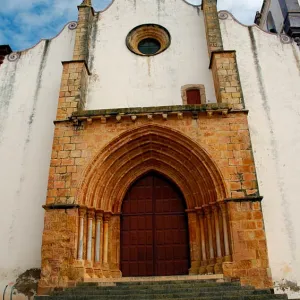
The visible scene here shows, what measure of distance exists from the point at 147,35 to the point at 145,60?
1219mm

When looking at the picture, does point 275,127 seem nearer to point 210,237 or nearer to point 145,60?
point 210,237

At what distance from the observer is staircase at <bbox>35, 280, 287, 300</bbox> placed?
19.8 ft

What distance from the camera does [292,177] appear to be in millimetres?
8578

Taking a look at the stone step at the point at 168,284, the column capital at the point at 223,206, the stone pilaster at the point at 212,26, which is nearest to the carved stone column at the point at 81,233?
the stone step at the point at 168,284

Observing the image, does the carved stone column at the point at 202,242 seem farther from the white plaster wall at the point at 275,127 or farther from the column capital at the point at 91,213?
the column capital at the point at 91,213

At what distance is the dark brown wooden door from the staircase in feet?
5.38

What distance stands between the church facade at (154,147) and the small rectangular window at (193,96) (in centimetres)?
4

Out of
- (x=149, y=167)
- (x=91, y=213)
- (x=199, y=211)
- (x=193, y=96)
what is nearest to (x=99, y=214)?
(x=91, y=213)

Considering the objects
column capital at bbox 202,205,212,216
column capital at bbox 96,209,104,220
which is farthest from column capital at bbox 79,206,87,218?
column capital at bbox 202,205,212,216

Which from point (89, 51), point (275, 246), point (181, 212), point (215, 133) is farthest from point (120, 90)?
point (275, 246)

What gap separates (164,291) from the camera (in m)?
6.36

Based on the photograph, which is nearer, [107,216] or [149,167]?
[107,216]

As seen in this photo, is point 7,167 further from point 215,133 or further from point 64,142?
point 215,133

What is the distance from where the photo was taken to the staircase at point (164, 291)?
604 centimetres
